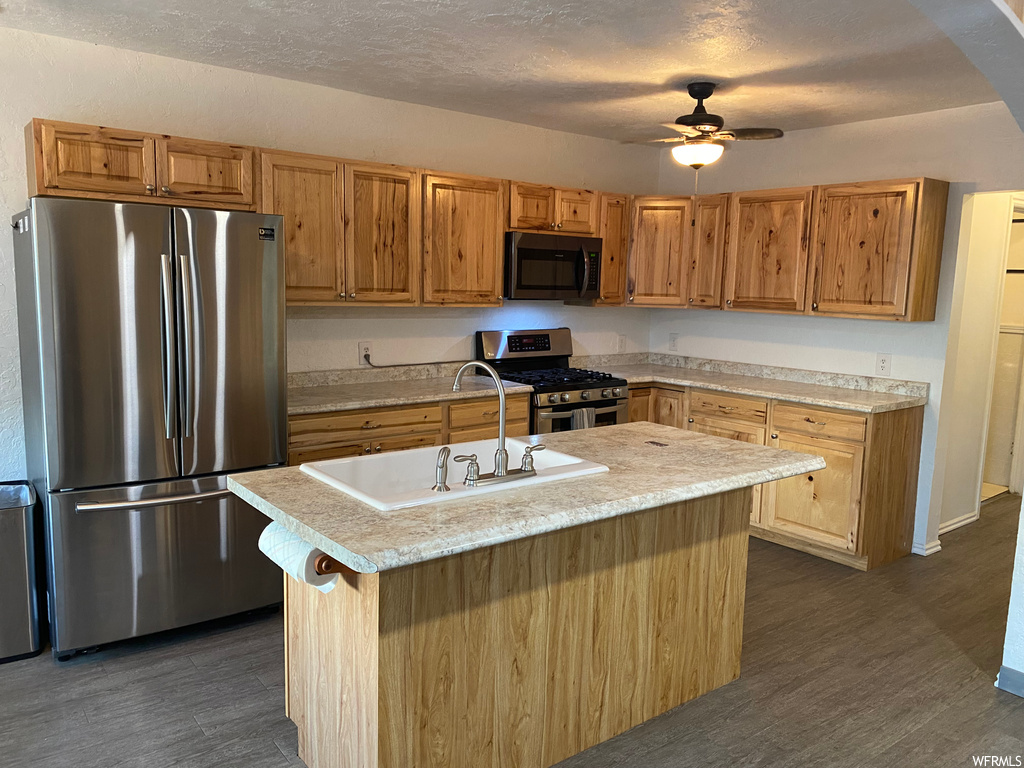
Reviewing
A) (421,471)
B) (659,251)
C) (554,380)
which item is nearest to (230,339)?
(421,471)

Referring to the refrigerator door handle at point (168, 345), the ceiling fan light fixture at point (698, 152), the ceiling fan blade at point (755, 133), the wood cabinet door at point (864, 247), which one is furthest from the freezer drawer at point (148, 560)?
the wood cabinet door at point (864, 247)

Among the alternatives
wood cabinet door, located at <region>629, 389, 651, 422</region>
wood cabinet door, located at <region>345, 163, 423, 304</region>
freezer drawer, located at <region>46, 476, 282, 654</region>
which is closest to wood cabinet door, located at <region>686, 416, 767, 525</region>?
wood cabinet door, located at <region>629, 389, 651, 422</region>

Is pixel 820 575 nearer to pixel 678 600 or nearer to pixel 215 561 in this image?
pixel 678 600

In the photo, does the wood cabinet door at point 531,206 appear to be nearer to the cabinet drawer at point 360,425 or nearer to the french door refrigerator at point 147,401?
the cabinet drawer at point 360,425

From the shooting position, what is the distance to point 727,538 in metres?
2.79

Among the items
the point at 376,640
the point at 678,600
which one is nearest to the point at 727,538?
the point at 678,600

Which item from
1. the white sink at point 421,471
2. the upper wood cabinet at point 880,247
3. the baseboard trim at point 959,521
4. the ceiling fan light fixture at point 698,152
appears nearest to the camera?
the white sink at point 421,471

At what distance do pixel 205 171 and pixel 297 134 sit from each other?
2.57 ft

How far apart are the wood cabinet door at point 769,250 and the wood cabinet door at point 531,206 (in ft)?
3.89

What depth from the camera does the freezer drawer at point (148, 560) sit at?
299 centimetres

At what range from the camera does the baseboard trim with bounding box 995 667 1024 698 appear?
2.93 m

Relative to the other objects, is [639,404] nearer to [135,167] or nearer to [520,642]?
[520,642]

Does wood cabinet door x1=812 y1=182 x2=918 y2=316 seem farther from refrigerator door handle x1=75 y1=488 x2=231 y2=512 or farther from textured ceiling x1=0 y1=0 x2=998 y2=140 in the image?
refrigerator door handle x1=75 y1=488 x2=231 y2=512

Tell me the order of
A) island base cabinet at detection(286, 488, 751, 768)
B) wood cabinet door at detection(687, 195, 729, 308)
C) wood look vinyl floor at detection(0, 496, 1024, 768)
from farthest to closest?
wood cabinet door at detection(687, 195, 729, 308) < wood look vinyl floor at detection(0, 496, 1024, 768) < island base cabinet at detection(286, 488, 751, 768)
